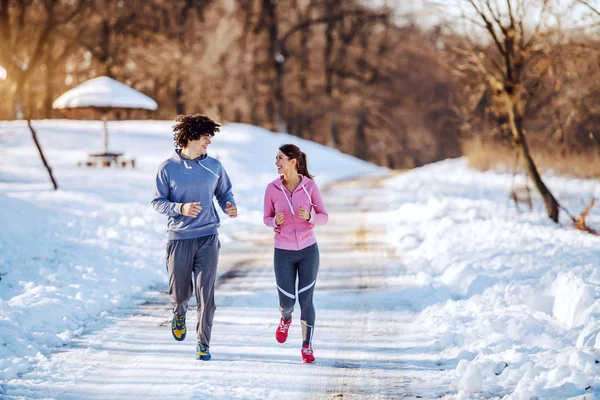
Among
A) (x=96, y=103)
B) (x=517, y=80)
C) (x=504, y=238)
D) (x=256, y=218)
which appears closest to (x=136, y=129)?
(x=96, y=103)

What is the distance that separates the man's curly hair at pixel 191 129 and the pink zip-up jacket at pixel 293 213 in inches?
29.8

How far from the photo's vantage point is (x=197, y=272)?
5.72 metres

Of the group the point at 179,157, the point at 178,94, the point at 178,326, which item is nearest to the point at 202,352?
the point at 178,326

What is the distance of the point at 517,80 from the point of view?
→ 1358 centimetres

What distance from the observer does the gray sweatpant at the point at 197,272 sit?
18.6 ft

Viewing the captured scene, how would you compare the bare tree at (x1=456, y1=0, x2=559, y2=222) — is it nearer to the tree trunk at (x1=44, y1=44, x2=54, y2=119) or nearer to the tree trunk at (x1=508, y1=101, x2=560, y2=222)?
the tree trunk at (x1=508, y1=101, x2=560, y2=222)

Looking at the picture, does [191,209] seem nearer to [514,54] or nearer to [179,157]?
[179,157]

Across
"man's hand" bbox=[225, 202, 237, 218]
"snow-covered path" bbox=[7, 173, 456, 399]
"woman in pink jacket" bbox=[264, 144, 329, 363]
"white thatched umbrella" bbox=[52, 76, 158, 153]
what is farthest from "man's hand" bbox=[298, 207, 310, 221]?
"white thatched umbrella" bbox=[52, 76, 158, 153]

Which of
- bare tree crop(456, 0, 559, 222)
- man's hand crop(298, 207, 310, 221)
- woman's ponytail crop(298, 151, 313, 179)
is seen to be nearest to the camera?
man's hand crop(298, 207, 310, 221)

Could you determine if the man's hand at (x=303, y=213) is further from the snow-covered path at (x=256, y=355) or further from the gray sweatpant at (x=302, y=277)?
the snow-covered path at (x=256, y=355)

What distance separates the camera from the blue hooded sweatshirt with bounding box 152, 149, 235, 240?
18.4 feet

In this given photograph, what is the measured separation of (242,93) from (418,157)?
20.7 meters

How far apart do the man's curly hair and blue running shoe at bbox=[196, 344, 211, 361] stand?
1.80 meters

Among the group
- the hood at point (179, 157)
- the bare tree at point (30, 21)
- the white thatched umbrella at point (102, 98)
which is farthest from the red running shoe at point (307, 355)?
the bare tree at point (30, 21)
